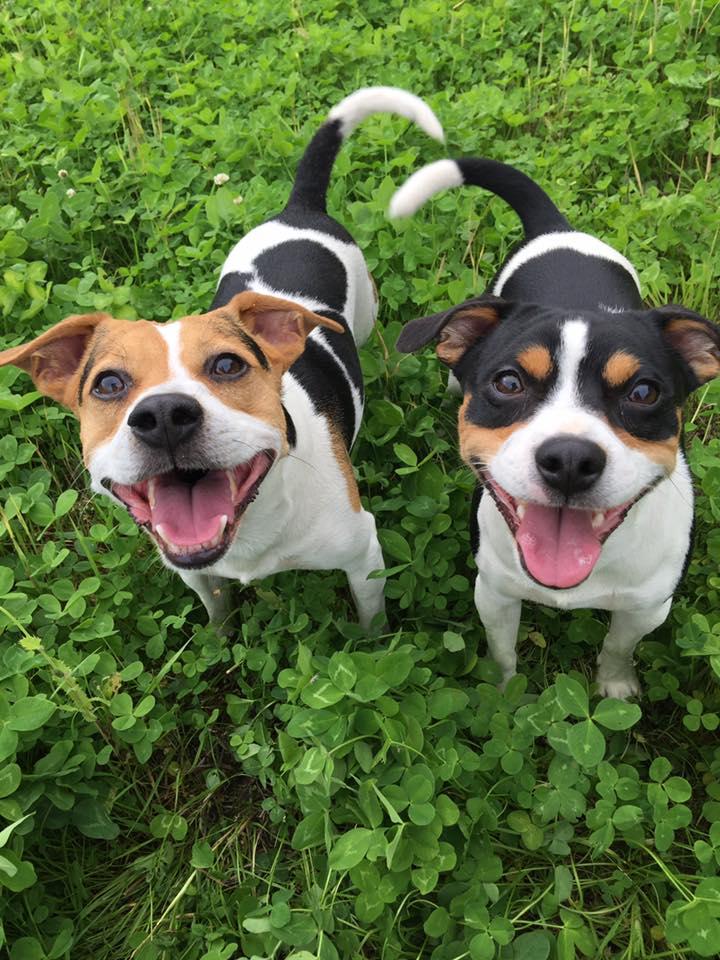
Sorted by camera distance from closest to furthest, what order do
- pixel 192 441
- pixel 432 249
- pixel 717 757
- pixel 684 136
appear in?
1. pixel 192 441
2. pixel 717 757
3. pixel 432 249
4. pixel 684 136

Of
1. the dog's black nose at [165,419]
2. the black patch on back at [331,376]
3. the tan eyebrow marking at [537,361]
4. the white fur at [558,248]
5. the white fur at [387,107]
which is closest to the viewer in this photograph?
the dog's black nose at [165,419]

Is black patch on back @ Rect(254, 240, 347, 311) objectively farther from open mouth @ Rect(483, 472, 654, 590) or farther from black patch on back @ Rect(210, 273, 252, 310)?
open mouth @ Rect(483, 472, 654, 590)

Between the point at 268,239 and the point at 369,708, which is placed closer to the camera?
the point at 369,708

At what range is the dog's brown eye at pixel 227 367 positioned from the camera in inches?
97.3

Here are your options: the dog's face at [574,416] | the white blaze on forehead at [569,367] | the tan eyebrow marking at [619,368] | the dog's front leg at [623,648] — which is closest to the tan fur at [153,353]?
the dog's face at [574,416]

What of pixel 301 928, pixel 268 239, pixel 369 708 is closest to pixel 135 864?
pixel 301 928

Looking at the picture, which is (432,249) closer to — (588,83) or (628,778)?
(588,83)

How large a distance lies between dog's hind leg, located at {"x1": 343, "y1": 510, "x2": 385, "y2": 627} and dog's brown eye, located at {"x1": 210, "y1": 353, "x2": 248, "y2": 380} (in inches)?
29.9

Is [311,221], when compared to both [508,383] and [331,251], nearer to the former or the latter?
[331,251]

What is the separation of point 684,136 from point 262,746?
4.43 meters

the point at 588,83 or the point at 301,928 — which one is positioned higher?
the point at 588,83

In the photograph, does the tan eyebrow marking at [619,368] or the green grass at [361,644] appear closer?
the tan eyebrow marking at [619,368]

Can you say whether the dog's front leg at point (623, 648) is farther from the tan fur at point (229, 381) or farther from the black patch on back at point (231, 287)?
the black patch on back at point (231, 287)

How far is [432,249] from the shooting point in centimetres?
423
